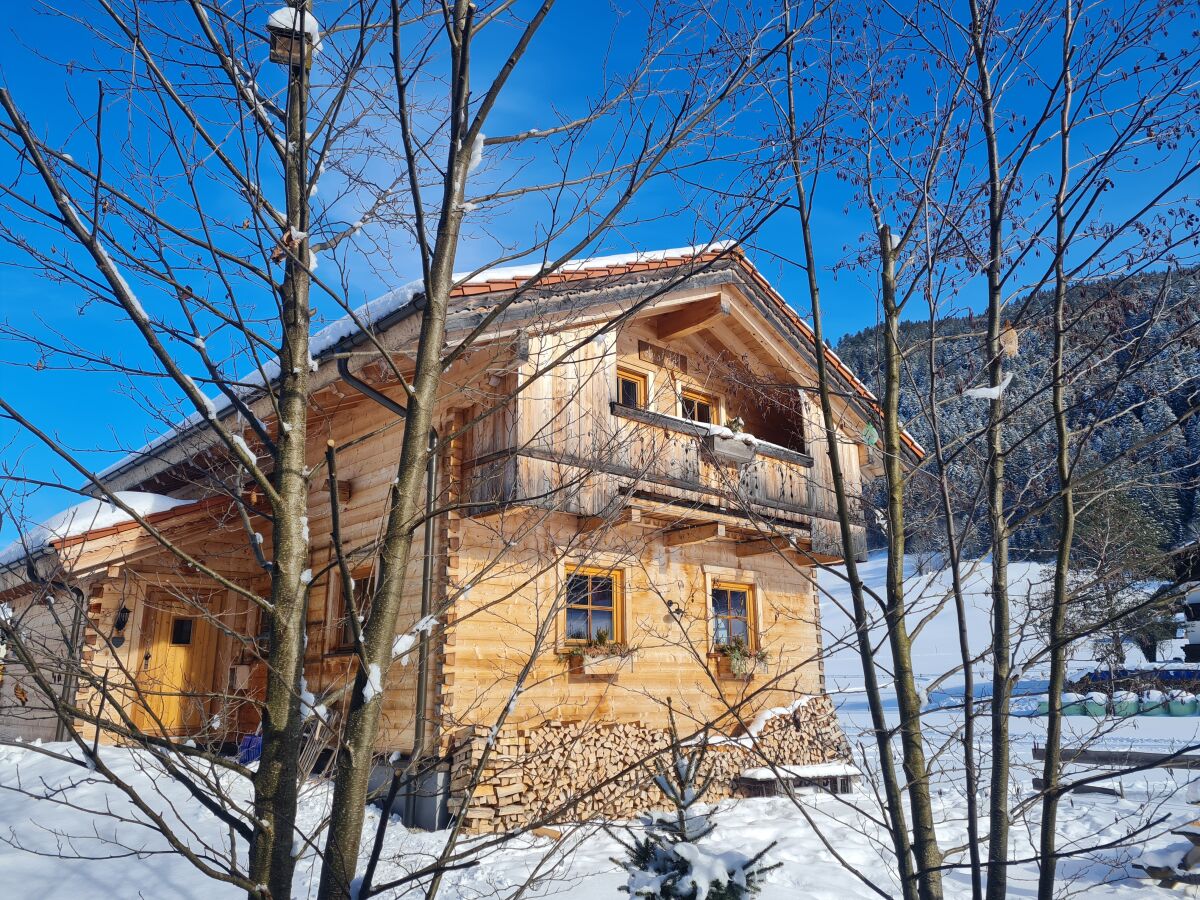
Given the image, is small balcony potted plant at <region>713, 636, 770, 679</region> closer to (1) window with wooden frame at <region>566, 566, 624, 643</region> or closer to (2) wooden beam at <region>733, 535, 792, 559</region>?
(2) wooden beam at <region>733, 535, 792, 559</region>

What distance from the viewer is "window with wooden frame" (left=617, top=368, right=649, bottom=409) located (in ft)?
38.9

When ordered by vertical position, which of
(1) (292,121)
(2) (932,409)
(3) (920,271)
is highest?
(1) (292,121)

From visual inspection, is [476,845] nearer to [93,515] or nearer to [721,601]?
[93,515]

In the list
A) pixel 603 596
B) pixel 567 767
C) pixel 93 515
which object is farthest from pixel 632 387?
pixel 93 515

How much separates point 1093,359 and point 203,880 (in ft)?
22.3

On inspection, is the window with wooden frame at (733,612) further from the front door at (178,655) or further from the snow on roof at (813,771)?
the front door at (178,655)

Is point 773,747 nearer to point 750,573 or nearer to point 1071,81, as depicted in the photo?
point 750,573

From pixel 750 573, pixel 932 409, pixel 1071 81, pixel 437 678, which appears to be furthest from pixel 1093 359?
pixel 750 573

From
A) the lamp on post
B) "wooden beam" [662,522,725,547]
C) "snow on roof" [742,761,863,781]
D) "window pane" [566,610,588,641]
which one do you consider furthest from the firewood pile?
the lamp on post

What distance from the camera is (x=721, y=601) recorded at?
12.5 m

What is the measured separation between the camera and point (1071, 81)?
Result: 320 centimetres

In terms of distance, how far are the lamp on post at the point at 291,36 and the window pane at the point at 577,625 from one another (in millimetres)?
7847

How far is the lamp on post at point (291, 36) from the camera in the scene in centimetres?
306

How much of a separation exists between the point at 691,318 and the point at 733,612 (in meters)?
4.27
